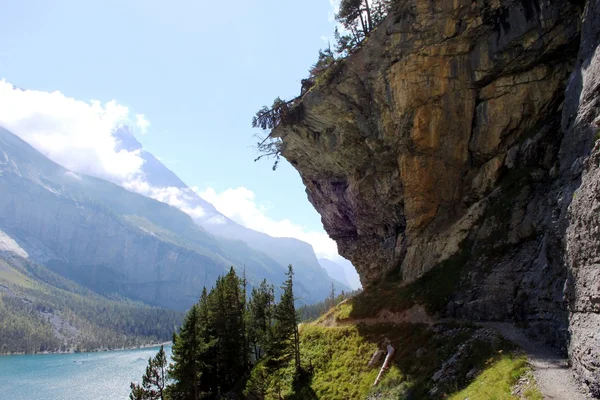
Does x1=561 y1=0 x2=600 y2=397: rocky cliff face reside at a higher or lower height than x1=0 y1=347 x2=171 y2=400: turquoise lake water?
higher

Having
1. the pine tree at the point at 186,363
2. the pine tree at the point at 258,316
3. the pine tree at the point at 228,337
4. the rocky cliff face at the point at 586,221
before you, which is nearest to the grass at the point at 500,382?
the rocky cliff face at the point at 586,221

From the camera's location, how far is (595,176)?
14.9 metres

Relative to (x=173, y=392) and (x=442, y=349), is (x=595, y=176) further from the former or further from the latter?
(x=173, y=392)

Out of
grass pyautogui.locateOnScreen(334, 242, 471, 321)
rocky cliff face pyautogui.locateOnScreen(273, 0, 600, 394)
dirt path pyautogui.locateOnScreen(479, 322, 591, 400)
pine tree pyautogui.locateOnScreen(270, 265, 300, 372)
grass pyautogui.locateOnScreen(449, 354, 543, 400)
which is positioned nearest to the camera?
dirt path pyautogui.locateOnScreen(479, 322, 591, 400)

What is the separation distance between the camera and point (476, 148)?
3616cm

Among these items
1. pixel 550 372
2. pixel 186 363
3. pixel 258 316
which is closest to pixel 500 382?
pixel 550 372

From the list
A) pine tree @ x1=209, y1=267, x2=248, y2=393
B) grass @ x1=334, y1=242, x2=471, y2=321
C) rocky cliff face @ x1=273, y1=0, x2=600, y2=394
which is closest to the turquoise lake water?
pine tree @ x1=209, y1=267, x2=248, y2=393

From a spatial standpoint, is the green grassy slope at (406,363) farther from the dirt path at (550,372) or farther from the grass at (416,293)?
the grass at (416,293)

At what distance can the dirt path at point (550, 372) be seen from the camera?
13242mm

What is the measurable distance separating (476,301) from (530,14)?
23.9 metres

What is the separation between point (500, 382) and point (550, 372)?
1857mm

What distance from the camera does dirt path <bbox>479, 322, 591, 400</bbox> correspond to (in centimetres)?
1324

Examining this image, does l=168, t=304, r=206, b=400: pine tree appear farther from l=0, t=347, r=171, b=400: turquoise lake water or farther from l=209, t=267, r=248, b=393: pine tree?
l=0, t=347, r=171, b=400: turquoise lake water

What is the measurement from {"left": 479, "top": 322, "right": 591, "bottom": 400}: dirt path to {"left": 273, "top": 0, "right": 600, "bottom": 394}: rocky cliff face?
0.74 m
